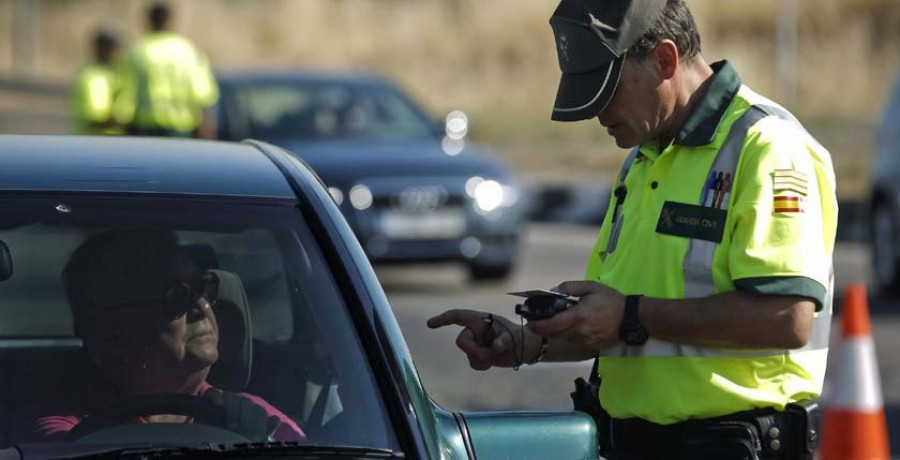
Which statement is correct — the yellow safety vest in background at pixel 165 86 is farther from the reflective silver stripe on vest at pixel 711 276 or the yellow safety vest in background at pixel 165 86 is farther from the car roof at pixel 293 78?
the reflective silver stripe on vest at pixel 711 276

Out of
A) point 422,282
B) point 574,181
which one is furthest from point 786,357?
point 574,181

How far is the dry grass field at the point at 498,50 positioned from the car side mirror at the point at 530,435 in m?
17.1

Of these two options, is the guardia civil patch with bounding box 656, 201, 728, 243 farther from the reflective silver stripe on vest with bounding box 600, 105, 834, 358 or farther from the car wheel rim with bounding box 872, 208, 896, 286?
the car wheel rim with bounding box 872, 208, 896, 286

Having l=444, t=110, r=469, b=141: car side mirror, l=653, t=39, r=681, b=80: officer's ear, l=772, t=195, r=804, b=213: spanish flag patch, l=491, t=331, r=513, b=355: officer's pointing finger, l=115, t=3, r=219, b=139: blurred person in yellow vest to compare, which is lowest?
l=444, t=110, r=469, b=141: car side mirror

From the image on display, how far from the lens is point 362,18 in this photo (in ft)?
142

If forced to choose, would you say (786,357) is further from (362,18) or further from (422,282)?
(362,18)

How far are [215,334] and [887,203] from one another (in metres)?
10.0

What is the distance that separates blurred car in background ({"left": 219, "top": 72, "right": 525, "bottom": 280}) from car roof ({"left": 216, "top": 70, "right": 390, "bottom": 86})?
14mm

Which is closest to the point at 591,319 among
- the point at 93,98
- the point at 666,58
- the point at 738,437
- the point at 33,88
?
the point at 738,437

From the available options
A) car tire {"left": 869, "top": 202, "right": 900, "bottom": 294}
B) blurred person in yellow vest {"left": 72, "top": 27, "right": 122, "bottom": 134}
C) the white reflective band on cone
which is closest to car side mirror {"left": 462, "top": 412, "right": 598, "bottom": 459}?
the white reflective band on cone

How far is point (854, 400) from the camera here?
6.00 meters

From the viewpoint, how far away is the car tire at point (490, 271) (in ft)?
43.4

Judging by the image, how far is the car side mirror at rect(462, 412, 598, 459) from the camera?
329 cm

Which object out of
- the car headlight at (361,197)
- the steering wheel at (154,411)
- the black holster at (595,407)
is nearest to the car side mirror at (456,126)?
the car headlight at (361,197)
